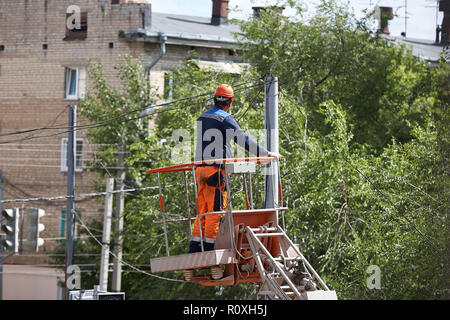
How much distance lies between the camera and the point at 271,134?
15.1 m

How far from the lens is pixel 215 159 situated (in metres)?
10.7

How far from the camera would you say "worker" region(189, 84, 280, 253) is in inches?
421

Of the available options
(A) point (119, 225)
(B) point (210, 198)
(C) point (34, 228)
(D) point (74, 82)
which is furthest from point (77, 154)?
(B) point (210, 198)

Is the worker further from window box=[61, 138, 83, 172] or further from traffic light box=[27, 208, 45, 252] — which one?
window box=[61, 138, 83, 172]

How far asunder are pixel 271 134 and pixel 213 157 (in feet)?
14.2

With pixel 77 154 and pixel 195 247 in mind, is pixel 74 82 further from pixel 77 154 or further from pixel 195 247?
pixel 195 247

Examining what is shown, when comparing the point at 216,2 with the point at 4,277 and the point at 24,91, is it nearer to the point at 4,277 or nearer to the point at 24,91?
the point at 24,91

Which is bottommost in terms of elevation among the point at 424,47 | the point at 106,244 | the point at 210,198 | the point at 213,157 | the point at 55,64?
the point at 106,244

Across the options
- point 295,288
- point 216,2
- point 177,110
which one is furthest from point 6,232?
point 216,2

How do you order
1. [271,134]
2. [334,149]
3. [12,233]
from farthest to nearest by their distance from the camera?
[12,233], [334,149], [271,134]

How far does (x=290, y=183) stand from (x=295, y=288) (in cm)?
1026

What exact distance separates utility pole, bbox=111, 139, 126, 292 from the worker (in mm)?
13626

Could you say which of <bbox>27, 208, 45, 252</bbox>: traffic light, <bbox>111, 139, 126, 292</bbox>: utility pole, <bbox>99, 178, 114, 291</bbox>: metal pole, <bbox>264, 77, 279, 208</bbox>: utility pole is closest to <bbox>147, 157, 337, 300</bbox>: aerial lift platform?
<bbox>264, 77, 279, 208</bbox>: utility pole

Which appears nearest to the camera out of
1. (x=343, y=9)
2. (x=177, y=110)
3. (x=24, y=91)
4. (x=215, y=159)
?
(x=215, y=159)
